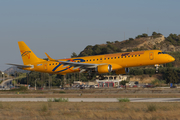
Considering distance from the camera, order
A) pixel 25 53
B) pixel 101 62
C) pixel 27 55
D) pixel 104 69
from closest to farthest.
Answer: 1. pixel 104 69
2. pixel 101 62
3. pixel 27 55
4. pixel 25 53

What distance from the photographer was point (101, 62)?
48.5 m

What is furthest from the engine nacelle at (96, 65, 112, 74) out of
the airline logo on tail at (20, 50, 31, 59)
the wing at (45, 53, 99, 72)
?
the airline logo on tail at (20, 50, 31, 59)

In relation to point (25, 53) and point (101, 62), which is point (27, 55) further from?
point (101, 62)

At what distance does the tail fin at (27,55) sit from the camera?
5716 cm

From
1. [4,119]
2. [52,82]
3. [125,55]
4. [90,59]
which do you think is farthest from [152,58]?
[52,82]

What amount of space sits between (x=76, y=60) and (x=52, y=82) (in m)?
74.8

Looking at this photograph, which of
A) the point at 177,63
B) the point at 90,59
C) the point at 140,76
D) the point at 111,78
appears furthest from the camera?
the point at 177,63

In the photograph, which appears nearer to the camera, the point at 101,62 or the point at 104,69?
the point at 104,69

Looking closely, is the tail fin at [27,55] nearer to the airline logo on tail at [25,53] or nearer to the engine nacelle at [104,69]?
the airline logo on tail at [25,53]

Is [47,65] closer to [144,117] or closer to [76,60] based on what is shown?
[76,60]

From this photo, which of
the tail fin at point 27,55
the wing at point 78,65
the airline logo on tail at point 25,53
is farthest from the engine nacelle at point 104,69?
the airline logo on tail at point 25,53

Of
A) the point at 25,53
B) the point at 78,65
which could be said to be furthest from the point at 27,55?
the point at 78,65

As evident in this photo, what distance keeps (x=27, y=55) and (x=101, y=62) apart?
1789 cm

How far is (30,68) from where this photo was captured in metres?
56.1
